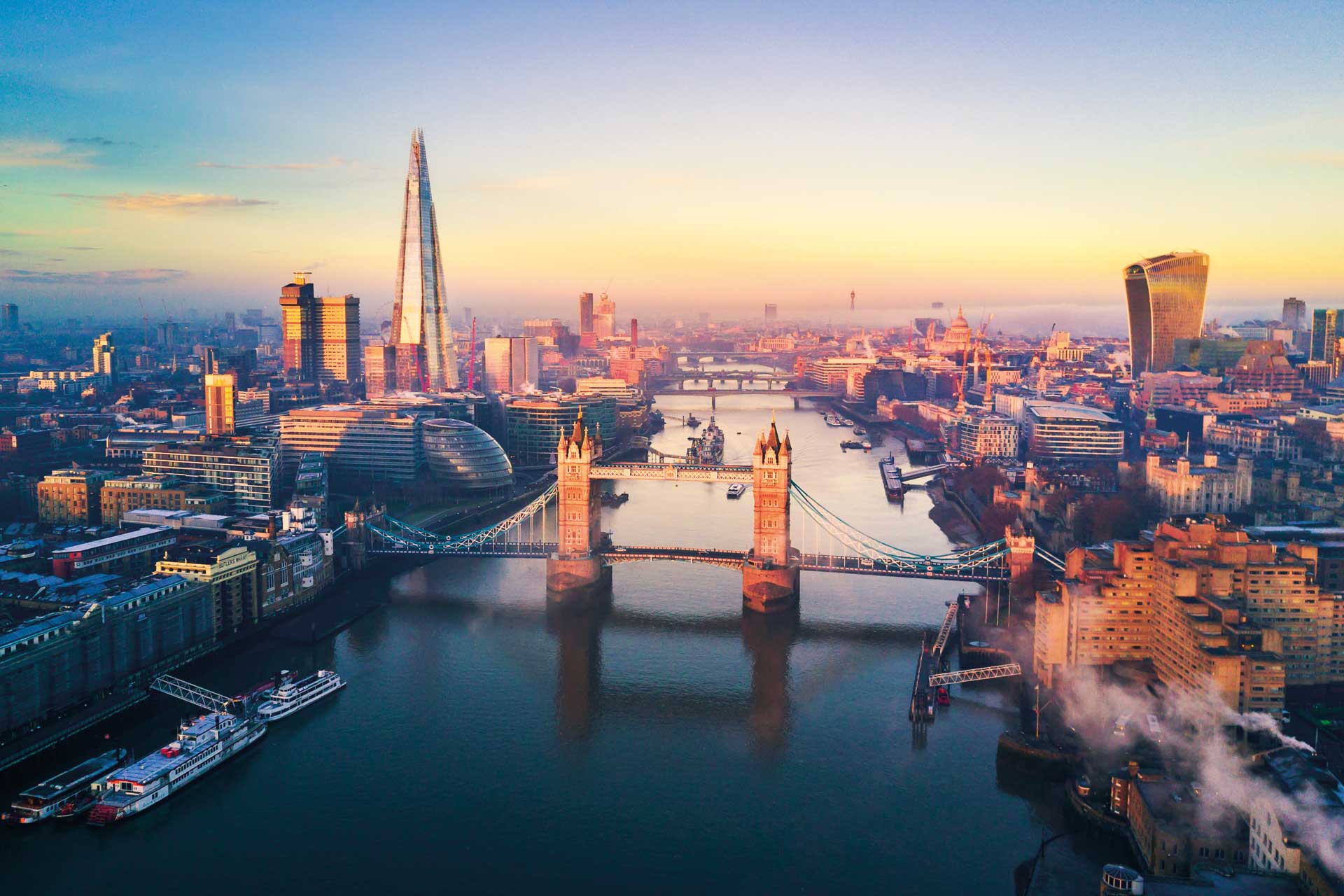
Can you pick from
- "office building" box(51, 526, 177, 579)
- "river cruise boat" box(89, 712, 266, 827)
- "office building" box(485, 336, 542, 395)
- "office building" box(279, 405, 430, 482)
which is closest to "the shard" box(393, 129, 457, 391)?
"office building" box(485, 336, 542, 395)

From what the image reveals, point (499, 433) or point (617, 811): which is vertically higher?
point (499, 433)

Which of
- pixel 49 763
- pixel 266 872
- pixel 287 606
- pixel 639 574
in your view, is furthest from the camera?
pixel 639 574

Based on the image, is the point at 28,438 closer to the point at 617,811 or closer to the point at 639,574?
the point at 639,574

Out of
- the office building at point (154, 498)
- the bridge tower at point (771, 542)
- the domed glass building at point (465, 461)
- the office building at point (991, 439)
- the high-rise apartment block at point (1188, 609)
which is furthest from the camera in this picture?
the office building at point (991, 439)

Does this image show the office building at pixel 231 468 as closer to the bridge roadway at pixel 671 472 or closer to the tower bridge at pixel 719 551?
the tower bridge at pixel 719 551

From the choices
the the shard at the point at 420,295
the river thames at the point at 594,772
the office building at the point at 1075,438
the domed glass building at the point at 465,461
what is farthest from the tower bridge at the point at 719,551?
the the shard at the point at 420,295

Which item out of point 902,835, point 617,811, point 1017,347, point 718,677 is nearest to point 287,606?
point 718,677

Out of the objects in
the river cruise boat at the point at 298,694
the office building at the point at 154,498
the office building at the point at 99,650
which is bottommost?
the river cruise boat at the point at 298,694
